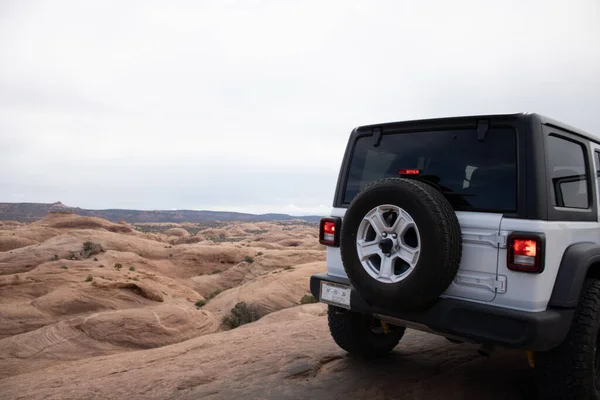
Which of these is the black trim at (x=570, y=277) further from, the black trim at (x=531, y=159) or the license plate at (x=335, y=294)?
the license plate at (x=335, y=294)

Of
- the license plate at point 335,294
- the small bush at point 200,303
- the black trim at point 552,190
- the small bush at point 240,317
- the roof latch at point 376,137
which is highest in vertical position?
the roof latch at point 376,137

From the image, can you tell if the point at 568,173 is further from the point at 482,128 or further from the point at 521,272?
the point at 521,272

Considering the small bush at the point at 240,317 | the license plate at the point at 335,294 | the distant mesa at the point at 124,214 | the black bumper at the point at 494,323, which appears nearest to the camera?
the black bumper at the point at 494,323

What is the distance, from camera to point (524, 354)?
534 cm

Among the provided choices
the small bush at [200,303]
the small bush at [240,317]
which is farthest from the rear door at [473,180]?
the small bush at [200,303]

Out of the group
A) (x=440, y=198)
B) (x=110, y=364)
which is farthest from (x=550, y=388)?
(x=110, y=364)

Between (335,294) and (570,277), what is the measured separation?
2.01 metres

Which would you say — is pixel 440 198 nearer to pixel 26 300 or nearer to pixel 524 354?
pixel 524 354

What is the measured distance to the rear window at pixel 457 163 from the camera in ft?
11.3

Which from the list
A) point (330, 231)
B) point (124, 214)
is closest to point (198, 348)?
point (330, 231)

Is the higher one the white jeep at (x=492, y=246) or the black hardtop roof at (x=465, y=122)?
the black hardtop roof at (x=465, y=122)

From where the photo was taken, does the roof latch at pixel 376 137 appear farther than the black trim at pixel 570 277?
Yes

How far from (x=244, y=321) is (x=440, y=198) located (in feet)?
35.1

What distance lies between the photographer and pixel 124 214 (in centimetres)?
14412
